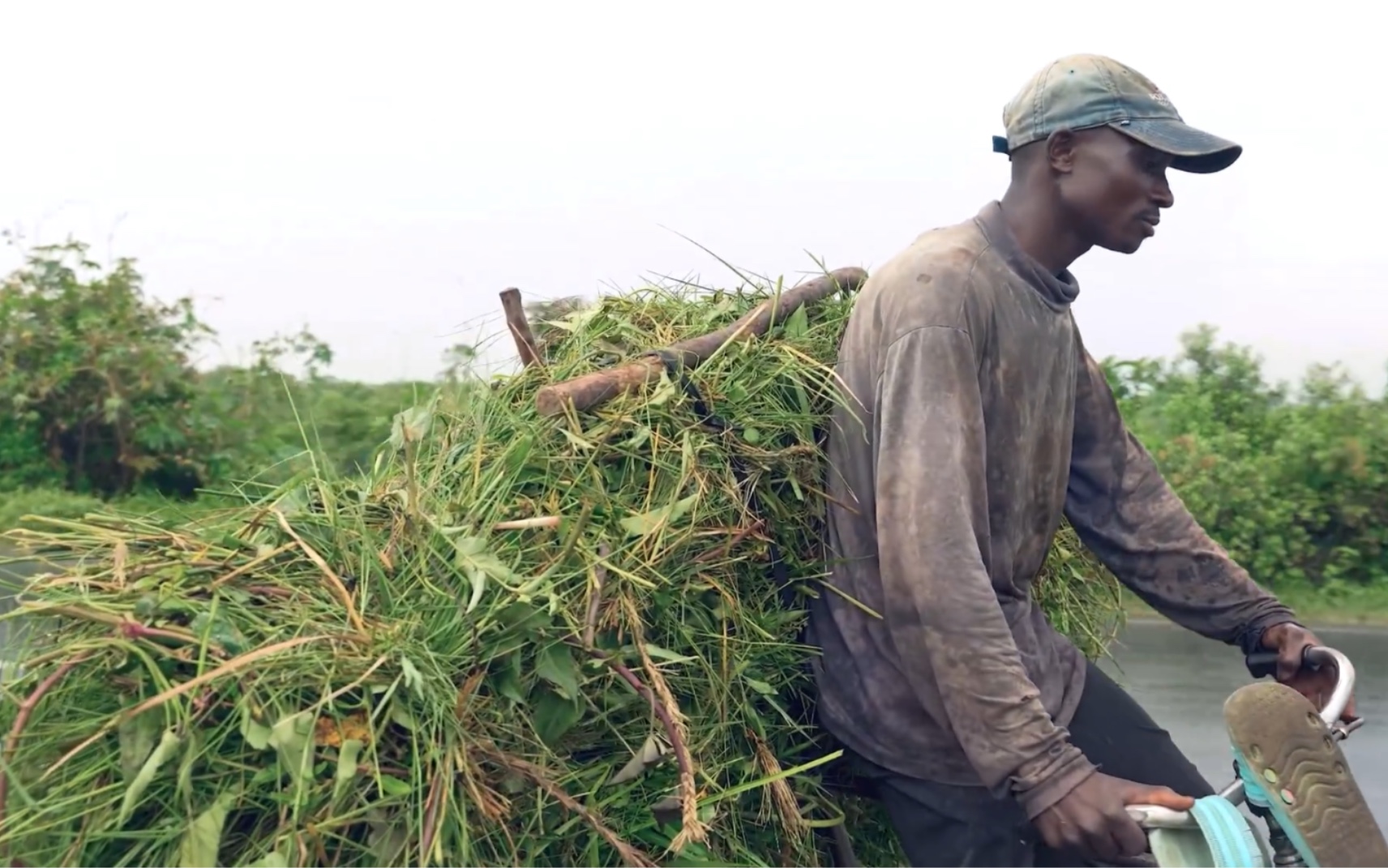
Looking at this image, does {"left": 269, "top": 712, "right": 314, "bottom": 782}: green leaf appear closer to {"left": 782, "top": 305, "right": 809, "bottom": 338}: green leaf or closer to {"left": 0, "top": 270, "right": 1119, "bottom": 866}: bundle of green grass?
{"left": 0, "top": 270, "right": 1119, "bottom": 866}: bundle of green grass

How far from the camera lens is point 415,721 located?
1.84 metres

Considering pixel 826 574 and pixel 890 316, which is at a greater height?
pixel 890 316

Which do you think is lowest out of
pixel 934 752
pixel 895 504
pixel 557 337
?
pixel 934 752

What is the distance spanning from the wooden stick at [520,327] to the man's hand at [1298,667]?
153 cm

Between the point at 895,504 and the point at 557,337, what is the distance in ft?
2.60

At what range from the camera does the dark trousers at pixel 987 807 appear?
2.37 meters

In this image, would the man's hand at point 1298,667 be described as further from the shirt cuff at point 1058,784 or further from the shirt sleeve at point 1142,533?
the shirt cuff at point 1058,784

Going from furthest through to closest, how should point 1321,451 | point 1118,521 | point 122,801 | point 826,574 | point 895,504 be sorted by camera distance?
point 1321,451 → point 1118,521 → point 826,574 → point 895,504 → point 122,801

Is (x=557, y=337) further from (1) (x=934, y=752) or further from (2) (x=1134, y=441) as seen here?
(2) (x=1134, y=441)

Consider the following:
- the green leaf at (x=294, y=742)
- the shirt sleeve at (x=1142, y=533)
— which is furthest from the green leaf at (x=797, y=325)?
the green leaf at (x=294, y=742)

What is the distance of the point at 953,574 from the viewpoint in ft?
7.29

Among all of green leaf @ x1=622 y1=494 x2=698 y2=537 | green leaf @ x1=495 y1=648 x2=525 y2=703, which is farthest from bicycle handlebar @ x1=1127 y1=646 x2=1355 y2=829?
green leaf @ x1=495 y1=648 x2=525 y2=703

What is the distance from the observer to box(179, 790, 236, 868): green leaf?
1.76m

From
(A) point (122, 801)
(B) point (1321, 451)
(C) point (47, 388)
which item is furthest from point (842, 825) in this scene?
(C) point (47, 388)
